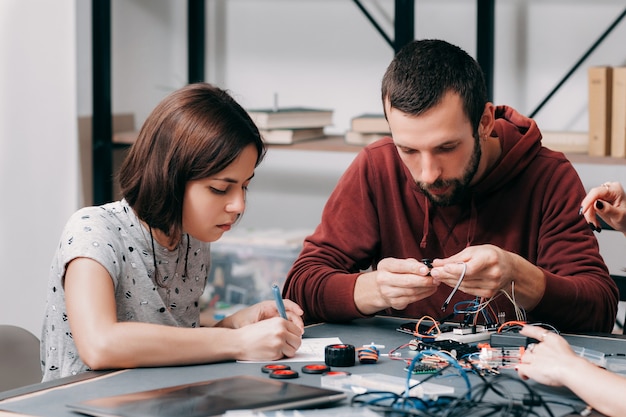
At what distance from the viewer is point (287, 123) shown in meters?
2.90

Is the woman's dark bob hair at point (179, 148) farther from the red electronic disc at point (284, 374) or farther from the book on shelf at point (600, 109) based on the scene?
the book on shelf at point (600, 109)

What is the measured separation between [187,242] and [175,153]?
249mm

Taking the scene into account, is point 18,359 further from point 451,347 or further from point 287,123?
point 287,123

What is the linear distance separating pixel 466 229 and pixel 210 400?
884mm

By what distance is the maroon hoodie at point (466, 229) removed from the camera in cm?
181

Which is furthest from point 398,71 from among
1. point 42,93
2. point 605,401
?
point 42,93

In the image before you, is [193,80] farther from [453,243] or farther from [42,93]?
[453,243]

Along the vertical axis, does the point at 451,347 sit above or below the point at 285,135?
below

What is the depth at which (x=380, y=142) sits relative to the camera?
2.09 m

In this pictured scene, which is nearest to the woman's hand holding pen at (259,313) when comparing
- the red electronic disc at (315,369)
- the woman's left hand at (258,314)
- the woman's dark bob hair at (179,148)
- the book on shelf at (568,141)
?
the woman's left hand at (258,314)

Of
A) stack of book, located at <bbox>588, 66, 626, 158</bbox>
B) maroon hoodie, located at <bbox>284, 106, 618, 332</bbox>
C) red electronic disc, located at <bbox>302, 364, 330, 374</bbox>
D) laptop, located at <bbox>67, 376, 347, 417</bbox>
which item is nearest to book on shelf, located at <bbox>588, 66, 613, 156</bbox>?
stack of book, located at <bbox>588, 66, 626, 158</bbox>

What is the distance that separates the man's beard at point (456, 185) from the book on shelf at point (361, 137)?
3.09 feet

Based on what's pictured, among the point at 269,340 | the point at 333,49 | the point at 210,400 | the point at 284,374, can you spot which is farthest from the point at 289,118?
A: the point at 210,400

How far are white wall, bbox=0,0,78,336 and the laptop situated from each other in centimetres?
195
